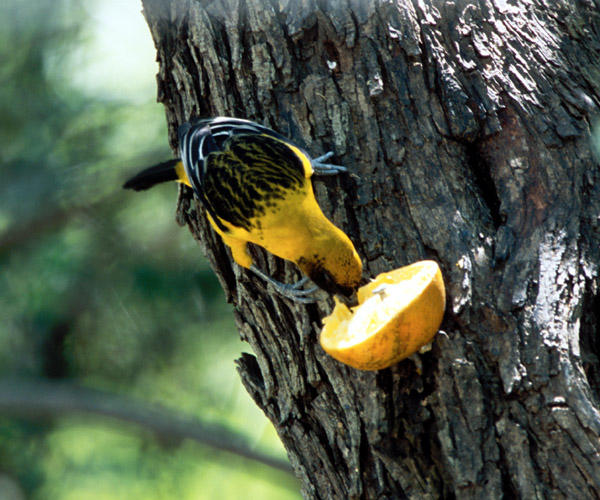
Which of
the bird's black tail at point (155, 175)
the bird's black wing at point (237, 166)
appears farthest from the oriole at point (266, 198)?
the bird's black tail at point (155, 175)

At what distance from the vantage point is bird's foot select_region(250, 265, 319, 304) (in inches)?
95.6

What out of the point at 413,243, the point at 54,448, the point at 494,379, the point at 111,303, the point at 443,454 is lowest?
the point at 54,448

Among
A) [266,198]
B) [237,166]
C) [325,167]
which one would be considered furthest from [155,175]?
[325,167]

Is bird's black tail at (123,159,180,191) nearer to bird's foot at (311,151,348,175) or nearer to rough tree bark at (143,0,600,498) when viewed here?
rough tree bark at (143,0,600,498)

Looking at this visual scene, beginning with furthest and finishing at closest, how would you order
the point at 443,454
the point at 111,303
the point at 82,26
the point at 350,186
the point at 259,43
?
the point at 111,303 < the point at 82,26 < the point at 259,43 < the point at 350,186 < the point at 443,454

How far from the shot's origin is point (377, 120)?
98.7 inches

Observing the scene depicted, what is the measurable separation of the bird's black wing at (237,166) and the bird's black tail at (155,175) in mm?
247

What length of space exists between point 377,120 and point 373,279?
0.60 metres

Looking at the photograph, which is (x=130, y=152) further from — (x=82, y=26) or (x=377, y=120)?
(x=377, y=120)

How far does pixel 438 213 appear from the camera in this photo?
233 cm

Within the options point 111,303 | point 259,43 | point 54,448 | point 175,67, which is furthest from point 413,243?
point 54,448

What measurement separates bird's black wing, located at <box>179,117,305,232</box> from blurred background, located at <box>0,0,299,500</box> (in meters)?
1.80

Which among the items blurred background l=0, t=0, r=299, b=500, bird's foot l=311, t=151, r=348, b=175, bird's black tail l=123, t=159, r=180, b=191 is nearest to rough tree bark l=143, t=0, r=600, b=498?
bird's foot l=311, t=151, r=348, b=175

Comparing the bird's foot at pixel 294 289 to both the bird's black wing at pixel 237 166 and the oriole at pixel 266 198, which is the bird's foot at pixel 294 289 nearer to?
the oriole at pixel 266 198
